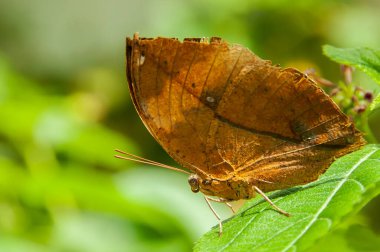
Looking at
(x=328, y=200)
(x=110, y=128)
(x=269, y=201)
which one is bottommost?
(x=328, y=200)

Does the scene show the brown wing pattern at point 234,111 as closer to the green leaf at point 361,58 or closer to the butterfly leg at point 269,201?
the butterfly leg at point 269,201

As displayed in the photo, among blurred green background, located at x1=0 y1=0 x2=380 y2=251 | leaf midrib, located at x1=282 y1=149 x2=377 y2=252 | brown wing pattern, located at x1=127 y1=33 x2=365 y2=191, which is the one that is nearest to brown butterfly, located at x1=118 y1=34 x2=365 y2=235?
brown wing pattern, located at x1=127 y1=33 x2=365 y2=191

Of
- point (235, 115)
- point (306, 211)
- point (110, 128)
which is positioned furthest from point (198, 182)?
point (110, 128)

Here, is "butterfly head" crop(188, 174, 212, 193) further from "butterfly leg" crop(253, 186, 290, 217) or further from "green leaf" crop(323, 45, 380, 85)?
"green leaf" crop(323, 45, 380, 85)

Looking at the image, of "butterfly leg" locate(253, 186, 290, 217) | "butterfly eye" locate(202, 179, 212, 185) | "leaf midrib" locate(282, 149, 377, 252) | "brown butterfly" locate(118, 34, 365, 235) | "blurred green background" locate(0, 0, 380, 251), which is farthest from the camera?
"blurred green background" locate(0, 0, 380, 251)

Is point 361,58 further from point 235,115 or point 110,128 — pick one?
point 110,128

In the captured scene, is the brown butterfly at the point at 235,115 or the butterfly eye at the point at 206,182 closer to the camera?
the brown butterfly at the point at 235,115

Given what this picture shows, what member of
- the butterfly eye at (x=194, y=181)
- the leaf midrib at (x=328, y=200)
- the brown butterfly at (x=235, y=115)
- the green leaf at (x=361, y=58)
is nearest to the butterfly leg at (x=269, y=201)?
the brown butterfly at (x=235, y=115)
